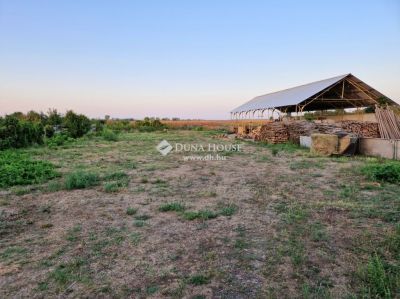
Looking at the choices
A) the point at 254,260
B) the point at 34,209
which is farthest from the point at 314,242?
the point at 34,209

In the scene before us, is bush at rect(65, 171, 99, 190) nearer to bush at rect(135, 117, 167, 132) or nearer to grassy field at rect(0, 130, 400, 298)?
grassy field at rect(0, 130, 400, 298)

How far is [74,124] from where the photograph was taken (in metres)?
23.1

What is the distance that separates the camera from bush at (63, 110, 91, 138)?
22.9 m

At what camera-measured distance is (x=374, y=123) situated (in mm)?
14508

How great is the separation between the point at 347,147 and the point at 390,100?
992 centimetres

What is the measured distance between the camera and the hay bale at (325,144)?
11.1m

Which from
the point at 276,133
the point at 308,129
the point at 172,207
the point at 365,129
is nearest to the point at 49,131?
the point at 276,133

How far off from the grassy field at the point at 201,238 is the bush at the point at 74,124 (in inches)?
671

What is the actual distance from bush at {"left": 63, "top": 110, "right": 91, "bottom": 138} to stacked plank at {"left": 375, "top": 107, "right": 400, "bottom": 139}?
69.1 feet

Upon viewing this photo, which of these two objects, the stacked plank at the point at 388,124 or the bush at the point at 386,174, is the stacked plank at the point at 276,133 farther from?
the bush at the point at 386,174

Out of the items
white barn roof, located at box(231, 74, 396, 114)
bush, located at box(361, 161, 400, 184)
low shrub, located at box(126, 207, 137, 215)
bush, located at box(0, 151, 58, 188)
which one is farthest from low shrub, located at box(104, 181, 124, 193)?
white barn roof, located at box(231, 74, 396, 114)

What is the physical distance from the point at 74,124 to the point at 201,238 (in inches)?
868

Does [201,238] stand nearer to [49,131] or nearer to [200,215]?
[200,215]

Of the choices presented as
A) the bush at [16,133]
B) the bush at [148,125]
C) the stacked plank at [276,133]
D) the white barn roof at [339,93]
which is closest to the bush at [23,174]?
the bush at [16,133]
